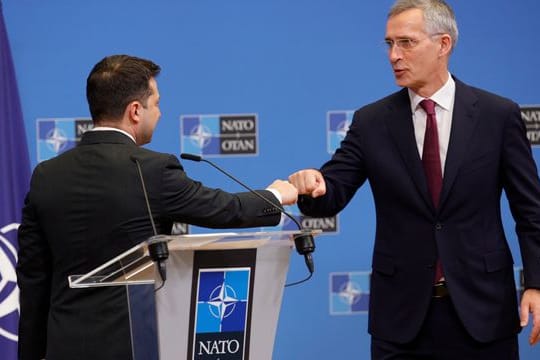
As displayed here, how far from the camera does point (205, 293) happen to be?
2.22 meters

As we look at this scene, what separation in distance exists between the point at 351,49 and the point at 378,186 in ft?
5.97

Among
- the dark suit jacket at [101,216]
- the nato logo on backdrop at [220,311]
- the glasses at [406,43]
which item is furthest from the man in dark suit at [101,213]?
the glasses at [406,43]

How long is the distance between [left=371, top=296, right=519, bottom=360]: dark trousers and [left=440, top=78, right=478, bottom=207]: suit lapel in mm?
352

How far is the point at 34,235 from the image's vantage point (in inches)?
108

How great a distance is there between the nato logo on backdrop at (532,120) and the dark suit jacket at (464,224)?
187 centimetres

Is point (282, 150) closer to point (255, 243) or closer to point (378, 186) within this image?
point (378, 186)

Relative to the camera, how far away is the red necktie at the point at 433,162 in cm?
289

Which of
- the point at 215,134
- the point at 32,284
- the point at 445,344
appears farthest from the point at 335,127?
the point at 32,284

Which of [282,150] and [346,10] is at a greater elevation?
[346,10]

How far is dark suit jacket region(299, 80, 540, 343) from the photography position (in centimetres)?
286

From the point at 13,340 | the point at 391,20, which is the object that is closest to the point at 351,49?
the point at 391,20

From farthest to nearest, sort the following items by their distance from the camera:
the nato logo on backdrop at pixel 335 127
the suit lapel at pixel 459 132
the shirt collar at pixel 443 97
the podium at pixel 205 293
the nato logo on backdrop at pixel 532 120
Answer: the nato logo on backdrop at pixel 532 120 < the nato logo on backdrop at pixel 335 127 < the shirt collar at pixel 443 97 < the suit lapel at pixel 459 132 < the podium at pixel 205 293

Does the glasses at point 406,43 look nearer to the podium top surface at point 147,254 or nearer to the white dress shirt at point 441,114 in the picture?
the white dress shirt at point 441,114

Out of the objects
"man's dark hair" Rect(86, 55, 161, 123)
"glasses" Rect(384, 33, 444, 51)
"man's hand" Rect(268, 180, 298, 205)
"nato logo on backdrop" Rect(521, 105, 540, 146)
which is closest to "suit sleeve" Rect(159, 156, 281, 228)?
"man's hand" Rect(268, 180, 298, 205)
